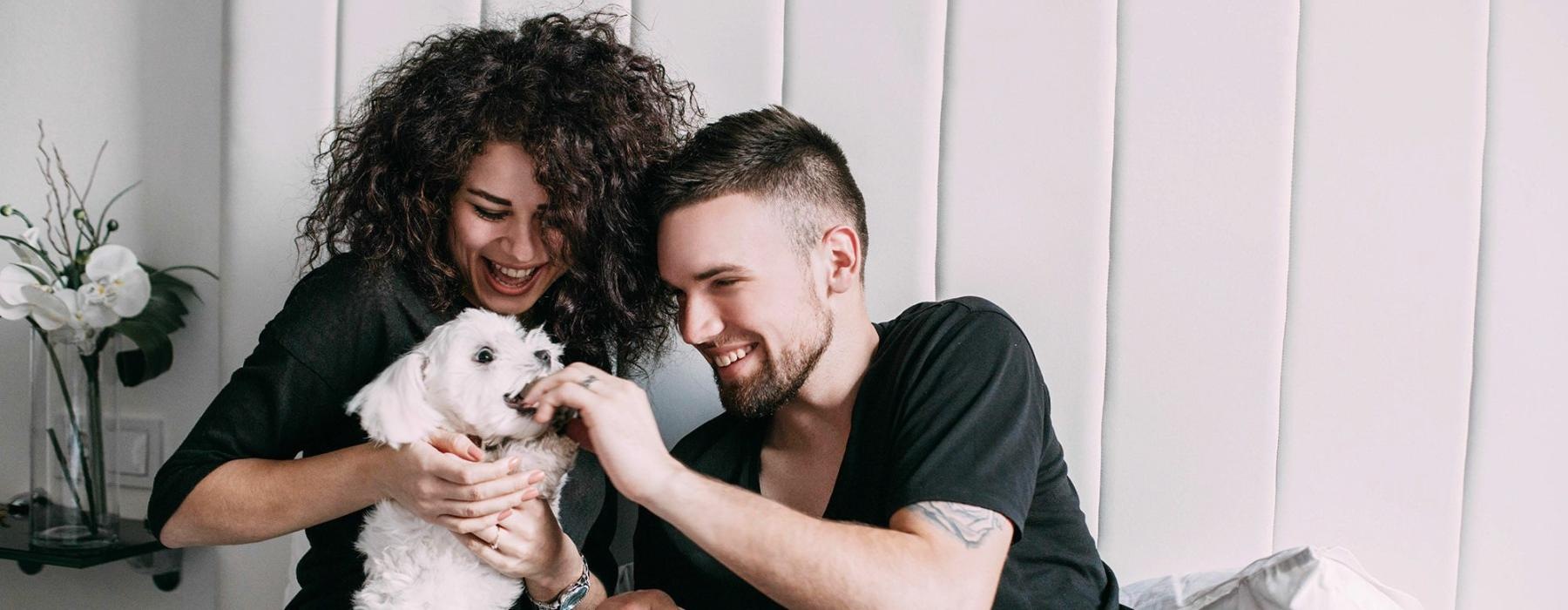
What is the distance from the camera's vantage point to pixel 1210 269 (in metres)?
1.71

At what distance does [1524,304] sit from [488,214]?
5.69ft

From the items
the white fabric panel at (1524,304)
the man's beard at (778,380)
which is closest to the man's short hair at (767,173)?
the man's beard at (778,380)

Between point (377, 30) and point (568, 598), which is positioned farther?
point (377, 30)

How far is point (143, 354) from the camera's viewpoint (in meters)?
2.06

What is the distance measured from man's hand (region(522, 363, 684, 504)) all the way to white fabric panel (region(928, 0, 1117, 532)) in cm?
82

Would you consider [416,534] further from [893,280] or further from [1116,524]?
[1116,524]

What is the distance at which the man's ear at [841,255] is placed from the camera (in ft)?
4.74

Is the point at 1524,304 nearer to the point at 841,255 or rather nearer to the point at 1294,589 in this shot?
the point at 1294,589

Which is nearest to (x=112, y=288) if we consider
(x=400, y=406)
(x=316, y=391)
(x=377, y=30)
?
Result: (x=377, y=30)

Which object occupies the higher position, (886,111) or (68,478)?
(886,111)

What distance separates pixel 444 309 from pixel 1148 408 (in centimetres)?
121

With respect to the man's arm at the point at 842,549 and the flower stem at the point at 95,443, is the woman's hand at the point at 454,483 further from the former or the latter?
the flower stem at the point at 95,443

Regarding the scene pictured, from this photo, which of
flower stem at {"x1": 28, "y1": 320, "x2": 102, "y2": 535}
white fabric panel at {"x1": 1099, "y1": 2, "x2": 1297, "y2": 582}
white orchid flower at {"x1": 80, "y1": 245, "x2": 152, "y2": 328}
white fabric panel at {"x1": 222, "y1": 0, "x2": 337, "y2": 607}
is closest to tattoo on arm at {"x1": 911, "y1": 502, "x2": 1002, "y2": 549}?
white fabric panel at {"x1": 1099, "y1": 2, "x2": 1297, "y2": 582}

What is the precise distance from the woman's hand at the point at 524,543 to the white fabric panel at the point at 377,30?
1091mm
